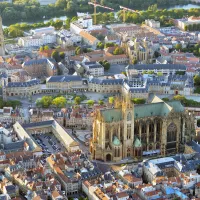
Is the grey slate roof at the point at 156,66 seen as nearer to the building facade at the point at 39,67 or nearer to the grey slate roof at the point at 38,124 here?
the building facade at the point at 39,67

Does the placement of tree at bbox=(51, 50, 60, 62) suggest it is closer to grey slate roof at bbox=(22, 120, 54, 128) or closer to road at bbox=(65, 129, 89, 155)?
grey slate roof at bbox=(22, 120, 54, 128)

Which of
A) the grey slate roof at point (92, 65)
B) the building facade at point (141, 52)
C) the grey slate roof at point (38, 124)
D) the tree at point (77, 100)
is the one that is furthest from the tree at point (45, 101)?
the building facade at point (141, 52)

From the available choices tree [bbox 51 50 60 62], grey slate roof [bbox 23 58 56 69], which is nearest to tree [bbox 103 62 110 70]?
grey slate roof [bbox 23 58 56 69]

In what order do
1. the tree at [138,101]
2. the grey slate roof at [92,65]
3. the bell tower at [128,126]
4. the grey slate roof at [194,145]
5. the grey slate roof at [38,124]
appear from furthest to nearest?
the grey slate roof at [92,65]
the tree at [138,101]
the grey slate roof at [38,124]
the grey slate roof at [194,145]
the bell tower at [128,126]

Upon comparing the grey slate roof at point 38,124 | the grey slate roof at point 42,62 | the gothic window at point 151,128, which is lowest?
the grey slate roof at point 38,124

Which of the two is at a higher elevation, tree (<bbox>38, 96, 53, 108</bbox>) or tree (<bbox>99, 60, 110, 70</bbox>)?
tree (<bbox>99, 60, 110, 70</bbox>)

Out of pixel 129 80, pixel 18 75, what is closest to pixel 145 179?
pixel 129 80

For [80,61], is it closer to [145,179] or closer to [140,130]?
[140,130]
